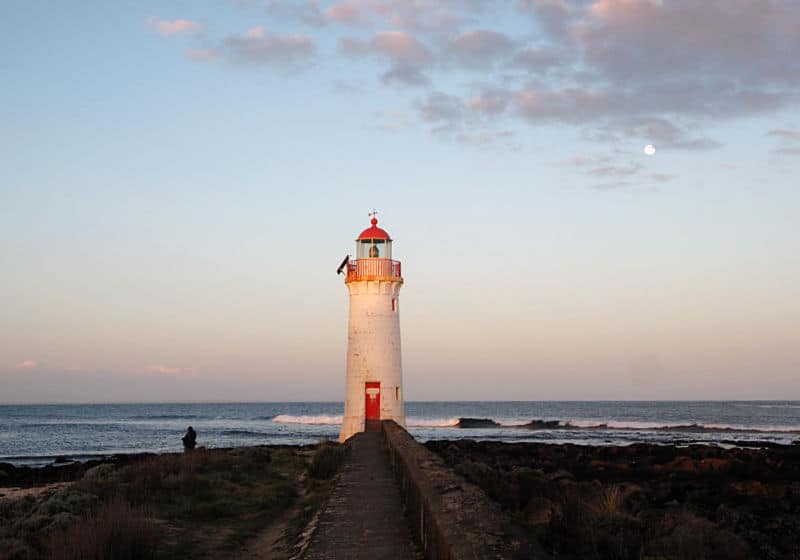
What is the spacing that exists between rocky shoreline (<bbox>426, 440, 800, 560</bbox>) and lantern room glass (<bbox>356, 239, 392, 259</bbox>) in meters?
8.02

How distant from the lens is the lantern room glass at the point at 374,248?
2523 centimetres

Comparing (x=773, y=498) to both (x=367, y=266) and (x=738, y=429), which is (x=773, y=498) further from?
(x=738, y=429)

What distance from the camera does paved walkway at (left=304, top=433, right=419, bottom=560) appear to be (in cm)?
755

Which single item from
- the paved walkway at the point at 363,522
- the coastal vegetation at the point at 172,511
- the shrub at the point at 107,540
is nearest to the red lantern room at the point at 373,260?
the coastal vegetation at the point at 172,511

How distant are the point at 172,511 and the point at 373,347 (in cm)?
1271

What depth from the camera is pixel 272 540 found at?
10.2 metres

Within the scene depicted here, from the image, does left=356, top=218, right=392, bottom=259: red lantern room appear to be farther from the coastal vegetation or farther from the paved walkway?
the paved walkway

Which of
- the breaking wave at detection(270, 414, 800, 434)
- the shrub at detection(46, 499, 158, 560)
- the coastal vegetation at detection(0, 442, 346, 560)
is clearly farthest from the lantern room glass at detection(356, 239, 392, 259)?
the breaking wave at detection(270, 414, 800, 434)

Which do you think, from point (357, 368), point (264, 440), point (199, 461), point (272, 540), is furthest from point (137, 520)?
point (264, 440)

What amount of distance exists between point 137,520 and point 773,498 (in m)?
12.8

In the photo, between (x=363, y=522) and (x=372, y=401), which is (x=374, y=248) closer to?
(x=372, y=401)

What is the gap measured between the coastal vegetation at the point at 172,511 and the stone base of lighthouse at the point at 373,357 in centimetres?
532

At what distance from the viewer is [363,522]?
8.98 metres

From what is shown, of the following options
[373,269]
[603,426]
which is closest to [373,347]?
[373,269]
